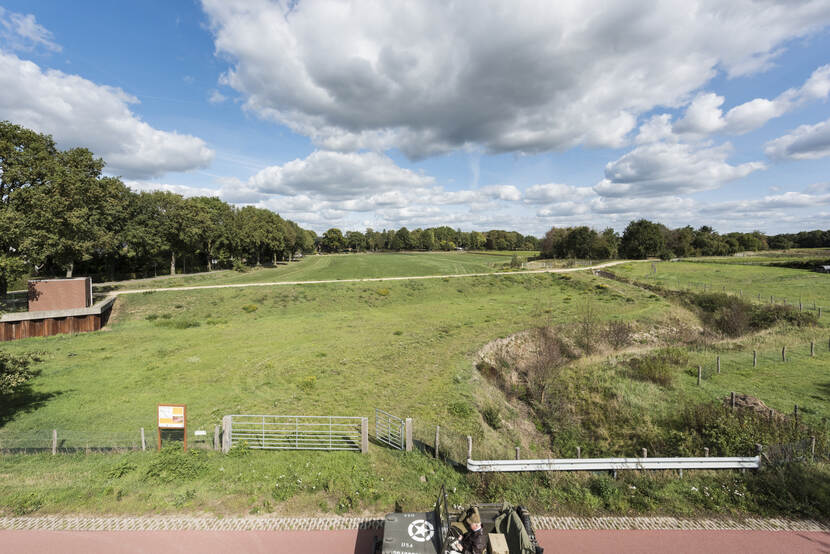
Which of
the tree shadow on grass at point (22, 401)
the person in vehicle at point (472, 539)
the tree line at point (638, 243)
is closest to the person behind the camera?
the person in vehicle at point (472, 539)

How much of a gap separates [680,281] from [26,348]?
92479 mm

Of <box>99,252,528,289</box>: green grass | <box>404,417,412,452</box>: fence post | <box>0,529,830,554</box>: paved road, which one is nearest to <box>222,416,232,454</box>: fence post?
<box>0,529,830,554</box>: paved road

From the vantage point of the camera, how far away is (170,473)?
Result: 464 inches

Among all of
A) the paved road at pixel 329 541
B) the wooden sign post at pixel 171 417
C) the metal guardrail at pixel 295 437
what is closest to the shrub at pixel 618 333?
the paved road at pixel 329 541

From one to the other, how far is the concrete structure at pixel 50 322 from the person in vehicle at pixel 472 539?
4364cm

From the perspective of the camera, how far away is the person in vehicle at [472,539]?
7348 mm

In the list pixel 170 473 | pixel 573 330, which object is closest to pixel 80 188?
pixel 170 473

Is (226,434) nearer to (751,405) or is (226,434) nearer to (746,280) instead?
(751,405)

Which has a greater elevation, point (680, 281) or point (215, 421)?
point (680, 281)

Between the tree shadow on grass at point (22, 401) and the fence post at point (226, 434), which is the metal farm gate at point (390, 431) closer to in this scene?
the fence post at point (226, 434)

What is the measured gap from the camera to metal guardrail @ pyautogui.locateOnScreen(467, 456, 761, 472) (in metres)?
11.6

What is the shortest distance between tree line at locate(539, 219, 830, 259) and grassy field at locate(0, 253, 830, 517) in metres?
64.5

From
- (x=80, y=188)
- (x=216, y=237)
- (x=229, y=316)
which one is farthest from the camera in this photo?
(x=216, y=237)

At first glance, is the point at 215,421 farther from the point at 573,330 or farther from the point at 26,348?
the point at 573,330
